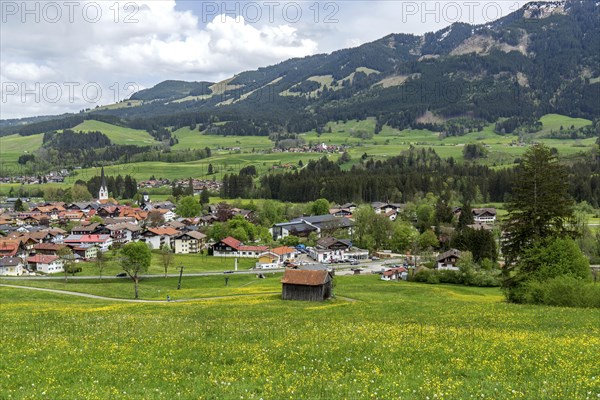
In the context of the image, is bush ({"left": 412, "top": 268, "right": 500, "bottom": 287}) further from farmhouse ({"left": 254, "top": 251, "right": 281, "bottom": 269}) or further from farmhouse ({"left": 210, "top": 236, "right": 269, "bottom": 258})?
farmhouse ({"left": 210, "top": 236, "right": 269, "bottom": 258})

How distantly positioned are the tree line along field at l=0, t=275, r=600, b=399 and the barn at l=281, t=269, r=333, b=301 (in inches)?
938

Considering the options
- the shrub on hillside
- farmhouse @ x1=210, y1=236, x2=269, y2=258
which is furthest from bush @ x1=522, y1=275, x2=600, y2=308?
farmhouse @ x1=210, y1=236, x2=269, y2=258

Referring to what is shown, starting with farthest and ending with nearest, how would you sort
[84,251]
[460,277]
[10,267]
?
[84,251] < [10,267] < [460,277]

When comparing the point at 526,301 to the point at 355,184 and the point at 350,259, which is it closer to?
the point at 350,259

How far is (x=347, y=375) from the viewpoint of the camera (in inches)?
587

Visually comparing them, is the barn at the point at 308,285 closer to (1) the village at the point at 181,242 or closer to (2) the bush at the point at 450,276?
(1) the village at the point at 181,242

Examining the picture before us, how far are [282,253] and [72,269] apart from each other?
1682 inches

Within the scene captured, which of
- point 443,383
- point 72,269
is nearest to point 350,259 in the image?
point 72,269

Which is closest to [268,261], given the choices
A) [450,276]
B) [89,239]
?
[450,276]

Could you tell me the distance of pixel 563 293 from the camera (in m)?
36.2

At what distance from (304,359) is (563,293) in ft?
88.2

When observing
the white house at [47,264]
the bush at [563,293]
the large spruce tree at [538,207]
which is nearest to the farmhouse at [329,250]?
the white house at [47,264]

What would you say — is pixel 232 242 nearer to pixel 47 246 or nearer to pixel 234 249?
pixel 234 249

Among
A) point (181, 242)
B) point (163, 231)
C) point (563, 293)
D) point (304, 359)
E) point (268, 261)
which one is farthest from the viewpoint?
point (163, 231)
